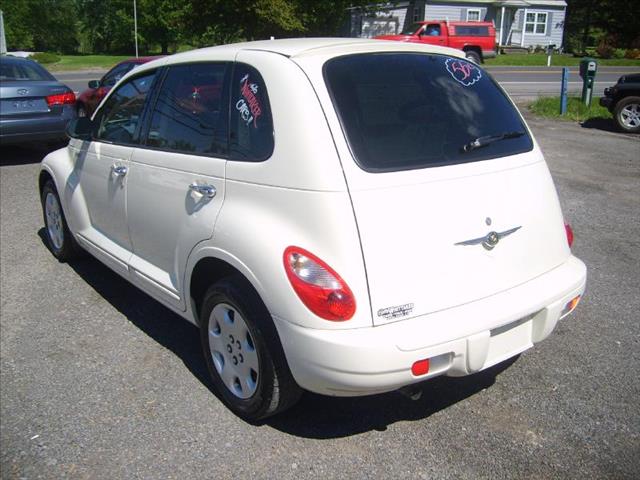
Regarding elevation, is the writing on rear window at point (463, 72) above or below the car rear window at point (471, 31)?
above

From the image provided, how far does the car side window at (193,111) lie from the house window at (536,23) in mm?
45253

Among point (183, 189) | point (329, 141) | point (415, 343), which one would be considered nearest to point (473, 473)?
point (415, 343)

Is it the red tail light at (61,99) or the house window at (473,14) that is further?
the house window at (473,14)

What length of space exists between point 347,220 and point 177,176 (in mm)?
1263

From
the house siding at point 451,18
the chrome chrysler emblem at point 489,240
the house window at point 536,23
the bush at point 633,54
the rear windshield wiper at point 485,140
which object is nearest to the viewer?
the chrome chrysler emblem at point 489,240

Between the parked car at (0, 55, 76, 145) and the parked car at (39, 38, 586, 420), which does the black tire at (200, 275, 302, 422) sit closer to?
the parked car at (39, 38, 586, 420)

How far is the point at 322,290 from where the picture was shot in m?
2.62

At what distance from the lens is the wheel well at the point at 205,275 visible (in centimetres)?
315

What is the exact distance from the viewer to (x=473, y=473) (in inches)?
112

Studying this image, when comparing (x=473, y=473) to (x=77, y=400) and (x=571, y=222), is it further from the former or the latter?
(x=571, y=222)

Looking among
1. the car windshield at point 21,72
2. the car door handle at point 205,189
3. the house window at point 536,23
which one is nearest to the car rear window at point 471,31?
the house window at point 536,23

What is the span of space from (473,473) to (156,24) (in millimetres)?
52705

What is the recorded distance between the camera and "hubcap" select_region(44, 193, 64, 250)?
540cm

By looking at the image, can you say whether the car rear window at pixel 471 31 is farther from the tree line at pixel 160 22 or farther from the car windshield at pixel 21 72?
the car windshield at pixel 21 72
